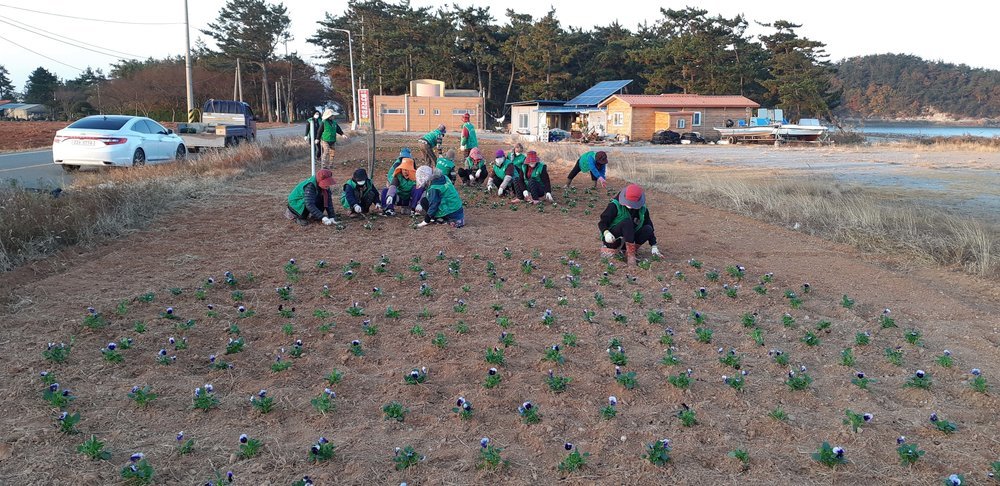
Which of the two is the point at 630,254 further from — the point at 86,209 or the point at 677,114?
the point at 677,114

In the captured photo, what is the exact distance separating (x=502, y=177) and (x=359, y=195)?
143 inches

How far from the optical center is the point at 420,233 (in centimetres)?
965

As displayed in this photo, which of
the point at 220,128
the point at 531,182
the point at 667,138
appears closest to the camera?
the point at 531,182

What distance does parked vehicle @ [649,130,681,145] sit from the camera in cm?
4316

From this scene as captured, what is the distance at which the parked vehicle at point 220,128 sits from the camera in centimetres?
2059

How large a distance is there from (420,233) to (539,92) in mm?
53219

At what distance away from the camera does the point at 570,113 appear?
56.4 metres

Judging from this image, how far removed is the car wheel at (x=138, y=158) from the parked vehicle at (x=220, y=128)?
4.08 meters

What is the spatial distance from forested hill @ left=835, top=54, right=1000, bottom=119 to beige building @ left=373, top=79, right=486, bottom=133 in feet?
197

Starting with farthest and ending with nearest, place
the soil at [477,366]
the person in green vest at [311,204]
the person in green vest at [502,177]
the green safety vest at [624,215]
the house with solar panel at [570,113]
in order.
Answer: the house with solar panel at [570,113], the person in green vest at [502,177], the person in green vest at [311,204], the green safety vest at [624,215], the soil at [477,366]

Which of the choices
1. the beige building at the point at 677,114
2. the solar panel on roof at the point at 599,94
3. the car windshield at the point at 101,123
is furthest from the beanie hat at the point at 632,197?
the solar panel on roof at the point at 599,94

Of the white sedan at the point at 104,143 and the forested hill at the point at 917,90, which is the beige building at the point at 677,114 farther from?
the forested hill at the point at 917,90

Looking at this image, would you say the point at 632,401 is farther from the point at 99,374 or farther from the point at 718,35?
the point at 718,35

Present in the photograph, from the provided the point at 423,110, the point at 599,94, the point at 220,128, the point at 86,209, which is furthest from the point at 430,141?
the point at 423,110
